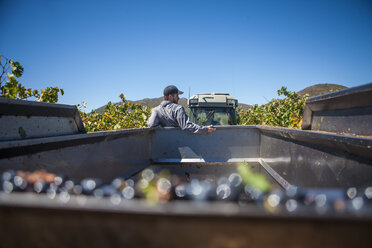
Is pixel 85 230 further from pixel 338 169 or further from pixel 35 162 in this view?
pixel 338 169

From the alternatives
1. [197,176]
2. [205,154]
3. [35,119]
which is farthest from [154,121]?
[35,119]

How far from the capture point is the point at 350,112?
1.64 meters

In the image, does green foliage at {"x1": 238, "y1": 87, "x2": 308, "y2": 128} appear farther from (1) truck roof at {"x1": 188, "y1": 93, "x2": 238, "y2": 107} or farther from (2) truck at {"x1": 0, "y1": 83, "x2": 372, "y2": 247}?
(2) truck at {"x1": 0, "y1": 83, "x2": 372, "y2": 247}

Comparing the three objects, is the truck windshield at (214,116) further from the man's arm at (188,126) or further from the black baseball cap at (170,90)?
the man's arm at (188,126)

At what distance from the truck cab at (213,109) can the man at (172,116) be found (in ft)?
9.89

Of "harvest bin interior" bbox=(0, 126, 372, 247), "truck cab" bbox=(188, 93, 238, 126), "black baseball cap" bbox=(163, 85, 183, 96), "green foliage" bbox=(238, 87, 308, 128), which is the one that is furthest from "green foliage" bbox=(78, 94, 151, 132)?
"harvest bin interior" bbox=(0, 126, 372, 247)

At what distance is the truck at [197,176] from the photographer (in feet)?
1.51

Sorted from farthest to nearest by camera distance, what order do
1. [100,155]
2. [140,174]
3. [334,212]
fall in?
[140,174], [100,155], [334,212]

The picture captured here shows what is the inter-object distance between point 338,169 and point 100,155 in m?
2.25

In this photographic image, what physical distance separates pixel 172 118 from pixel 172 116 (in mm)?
39

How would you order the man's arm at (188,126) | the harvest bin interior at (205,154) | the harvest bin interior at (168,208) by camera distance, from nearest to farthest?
1. the harvest bin interior at (168,208)
2. the harvest bin interior at (205,154)
3. the man's arm at (188,126)

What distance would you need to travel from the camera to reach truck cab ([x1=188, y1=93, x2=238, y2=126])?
283 inches

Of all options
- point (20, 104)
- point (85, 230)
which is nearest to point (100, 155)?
point (20, 104)

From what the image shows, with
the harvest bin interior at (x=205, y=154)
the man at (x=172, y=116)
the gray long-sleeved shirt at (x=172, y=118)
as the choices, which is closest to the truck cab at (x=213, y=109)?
the man at (x=172, y=116)
